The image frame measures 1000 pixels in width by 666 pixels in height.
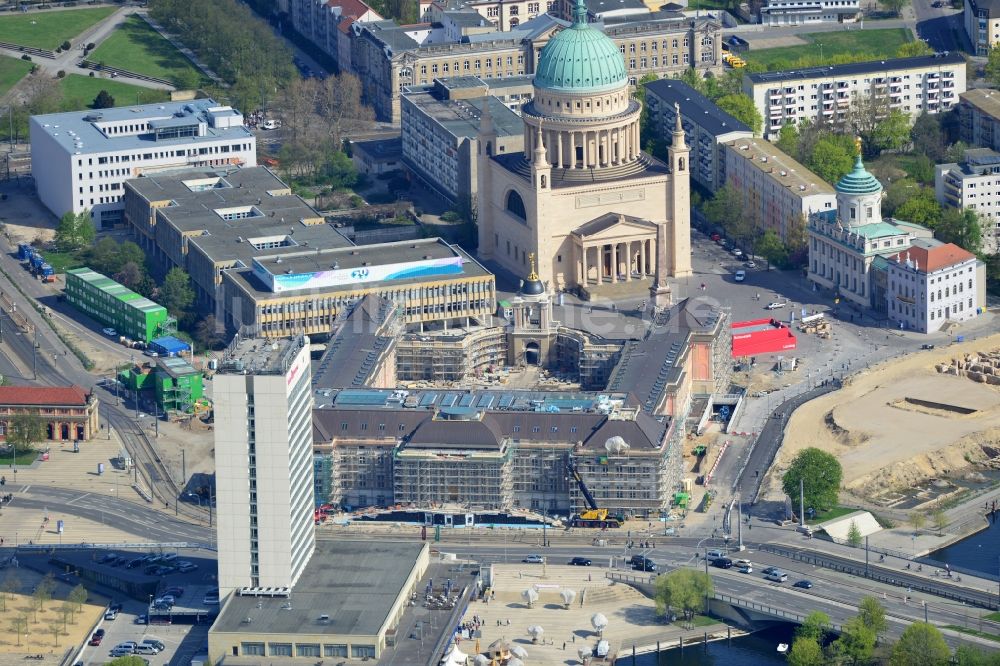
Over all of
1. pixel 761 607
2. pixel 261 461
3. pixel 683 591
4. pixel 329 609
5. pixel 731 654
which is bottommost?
pixel 731 654

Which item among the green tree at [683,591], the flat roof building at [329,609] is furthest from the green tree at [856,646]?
the flat roof building at [329,609]

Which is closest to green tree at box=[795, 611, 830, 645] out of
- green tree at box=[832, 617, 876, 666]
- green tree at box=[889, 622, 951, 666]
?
green tree at box=[832, 617, 876, 666]

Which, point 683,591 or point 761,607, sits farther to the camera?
point 761,607

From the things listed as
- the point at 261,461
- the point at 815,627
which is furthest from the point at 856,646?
the point at 261,461

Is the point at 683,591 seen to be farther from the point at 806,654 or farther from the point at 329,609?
the point at 329,609

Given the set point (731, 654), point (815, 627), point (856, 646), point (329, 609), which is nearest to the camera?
point (856, 646)

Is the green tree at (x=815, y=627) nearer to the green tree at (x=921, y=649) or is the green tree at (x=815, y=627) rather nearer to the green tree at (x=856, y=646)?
the green tree at (x=856, y=646)

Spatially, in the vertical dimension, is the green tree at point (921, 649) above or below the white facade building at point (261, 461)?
below
